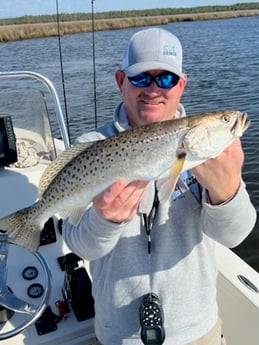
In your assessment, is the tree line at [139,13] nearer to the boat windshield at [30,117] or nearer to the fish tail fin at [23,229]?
the boat windshield at [30,117]

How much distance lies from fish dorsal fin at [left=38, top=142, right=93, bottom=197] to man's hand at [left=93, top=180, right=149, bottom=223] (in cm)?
26

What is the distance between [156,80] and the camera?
2.04 metres

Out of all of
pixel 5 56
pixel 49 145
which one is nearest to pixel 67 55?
pixel 5 56

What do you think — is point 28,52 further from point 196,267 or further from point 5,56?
point 196,267

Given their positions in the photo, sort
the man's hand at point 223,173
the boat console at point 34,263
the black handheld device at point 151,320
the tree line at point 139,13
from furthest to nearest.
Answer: the tree line at point 139,13 < the boat console at point 34,263 < the black handheld device at point 151,320 < the man's hand at point 223,173

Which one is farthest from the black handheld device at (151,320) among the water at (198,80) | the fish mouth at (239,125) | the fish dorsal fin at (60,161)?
the water at (198,80)

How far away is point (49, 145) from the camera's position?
402 cm

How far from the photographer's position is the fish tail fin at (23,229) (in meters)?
2.08

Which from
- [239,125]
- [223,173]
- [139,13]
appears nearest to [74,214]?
[223,173]

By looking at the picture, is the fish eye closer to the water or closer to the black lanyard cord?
the black lanyard cord

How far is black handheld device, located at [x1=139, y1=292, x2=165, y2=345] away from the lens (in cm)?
193

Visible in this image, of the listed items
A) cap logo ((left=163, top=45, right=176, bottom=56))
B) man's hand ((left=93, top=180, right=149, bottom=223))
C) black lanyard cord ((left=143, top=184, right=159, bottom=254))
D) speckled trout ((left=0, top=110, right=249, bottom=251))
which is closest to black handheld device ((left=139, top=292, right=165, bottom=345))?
black lanyard cord ((left=143, top=184, right=159, bottom=254))

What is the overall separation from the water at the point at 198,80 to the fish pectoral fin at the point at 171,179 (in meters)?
4.79

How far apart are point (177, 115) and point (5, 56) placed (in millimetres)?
23539
